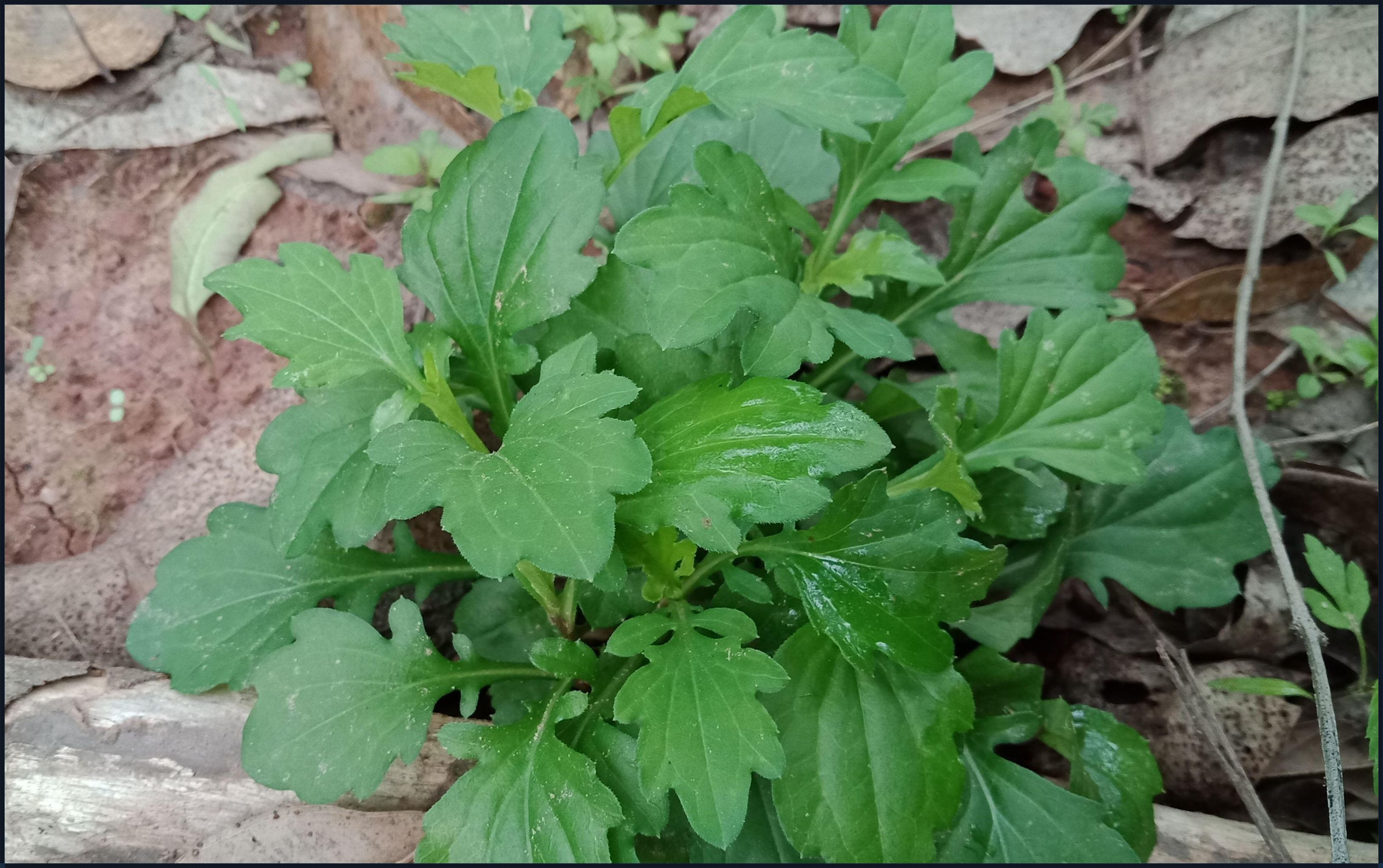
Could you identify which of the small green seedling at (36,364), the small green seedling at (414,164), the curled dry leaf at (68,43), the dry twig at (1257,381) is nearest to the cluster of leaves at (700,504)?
the dry twig at (1257,381)

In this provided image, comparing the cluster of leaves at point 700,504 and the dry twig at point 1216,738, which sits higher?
the cluster of leaves at point 700,504

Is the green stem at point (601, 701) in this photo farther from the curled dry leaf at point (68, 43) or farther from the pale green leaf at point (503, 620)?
the curled dry leaf at point (68, 43)

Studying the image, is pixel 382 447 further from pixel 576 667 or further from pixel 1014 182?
pixel 1014 182

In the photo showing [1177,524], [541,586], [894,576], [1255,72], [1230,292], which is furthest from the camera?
[1255,72]

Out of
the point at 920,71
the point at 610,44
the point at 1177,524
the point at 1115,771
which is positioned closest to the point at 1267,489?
the point at 1177,524

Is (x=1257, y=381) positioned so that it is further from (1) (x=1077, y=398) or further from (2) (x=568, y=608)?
(2) (x=568, y=608)

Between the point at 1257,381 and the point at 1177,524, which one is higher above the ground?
the point at 1257,381

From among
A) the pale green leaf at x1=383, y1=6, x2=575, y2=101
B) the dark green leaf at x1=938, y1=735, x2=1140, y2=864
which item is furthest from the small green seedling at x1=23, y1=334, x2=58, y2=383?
the dark green leaf at x1=938, y1=735, x2=1140, y2=864

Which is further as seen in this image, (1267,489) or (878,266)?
(1267,489)

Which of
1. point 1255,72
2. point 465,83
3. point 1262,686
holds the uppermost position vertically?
point 1255,72
